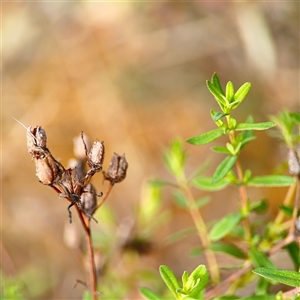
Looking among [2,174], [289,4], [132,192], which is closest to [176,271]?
[132,192]

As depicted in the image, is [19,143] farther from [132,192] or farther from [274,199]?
[274,199]

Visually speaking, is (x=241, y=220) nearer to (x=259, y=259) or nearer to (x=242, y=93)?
(x=259, y=259)

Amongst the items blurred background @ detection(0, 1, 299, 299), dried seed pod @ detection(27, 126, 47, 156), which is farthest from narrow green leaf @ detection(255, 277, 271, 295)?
blurred background @ detection(0, 1, 299, 299)

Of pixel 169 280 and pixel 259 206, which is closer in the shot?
pixel 169 280

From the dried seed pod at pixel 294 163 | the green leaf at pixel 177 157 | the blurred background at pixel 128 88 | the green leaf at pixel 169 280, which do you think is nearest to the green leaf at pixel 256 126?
the dried seed pod at pixel 294 163

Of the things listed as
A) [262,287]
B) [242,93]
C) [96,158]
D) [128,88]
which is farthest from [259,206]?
[128,88]

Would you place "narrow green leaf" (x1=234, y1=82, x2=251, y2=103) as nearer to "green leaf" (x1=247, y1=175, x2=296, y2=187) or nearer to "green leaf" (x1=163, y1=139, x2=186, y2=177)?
"green leaf" (x1=247, y1=175, x2=296, y2=187)

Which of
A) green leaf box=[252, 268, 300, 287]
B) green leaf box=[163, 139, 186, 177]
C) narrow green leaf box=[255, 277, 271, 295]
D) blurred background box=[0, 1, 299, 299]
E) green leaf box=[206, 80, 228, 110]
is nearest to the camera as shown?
green leaf box=[252, 268, 300, 287]
